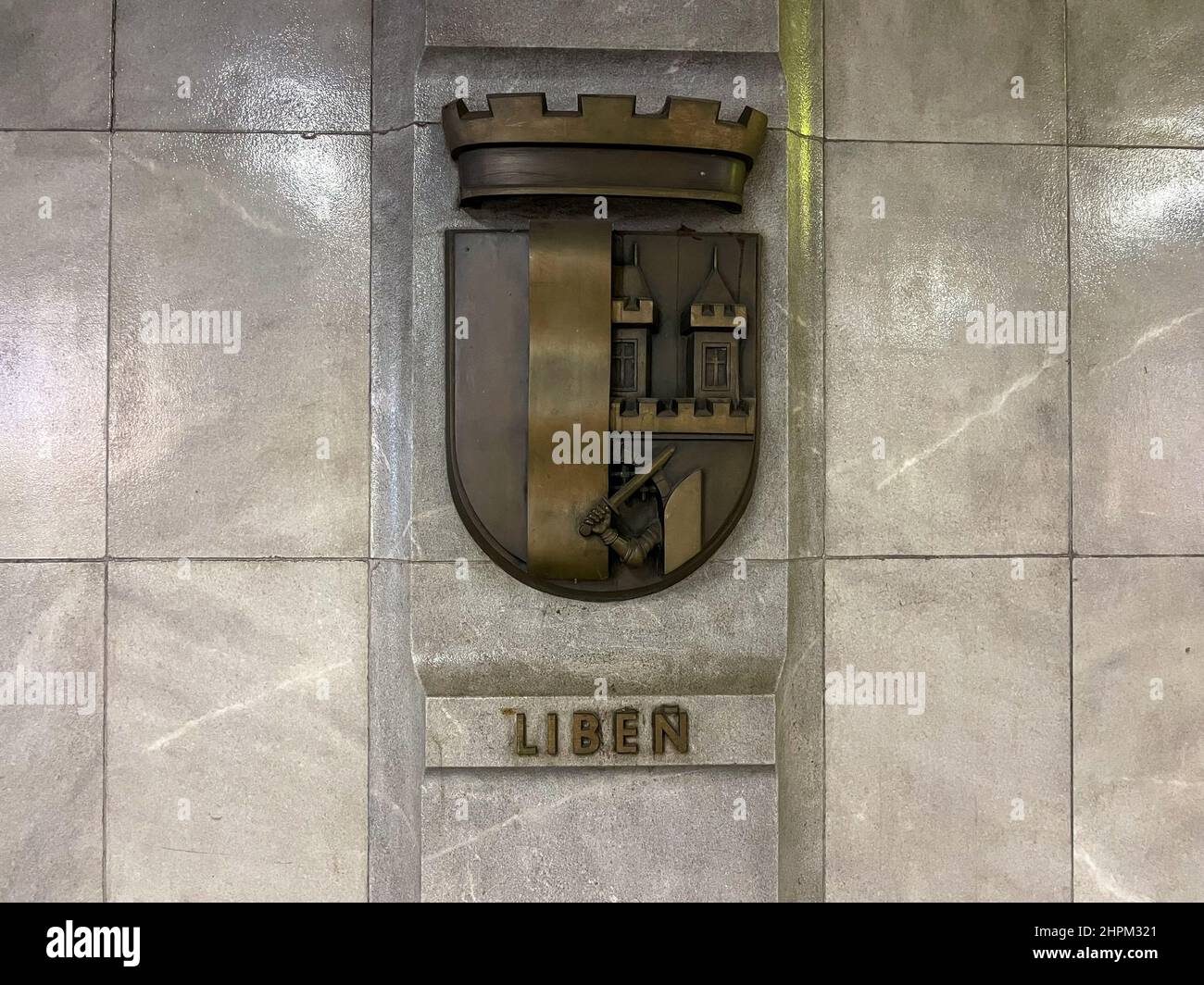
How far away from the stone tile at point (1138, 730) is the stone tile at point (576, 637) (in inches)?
45.0

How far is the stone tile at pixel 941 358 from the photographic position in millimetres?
2988

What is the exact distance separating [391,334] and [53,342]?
3.62 ft

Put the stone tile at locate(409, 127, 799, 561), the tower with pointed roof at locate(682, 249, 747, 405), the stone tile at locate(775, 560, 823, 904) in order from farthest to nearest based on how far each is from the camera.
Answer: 1. the stone tile at locate(775, 560, 823, 904)
2. the stone tile at locate(409, 127, 799, 561)
3. the tower with pointed roof at locate(682, 249, 747, 405)

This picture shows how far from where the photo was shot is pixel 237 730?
291cm

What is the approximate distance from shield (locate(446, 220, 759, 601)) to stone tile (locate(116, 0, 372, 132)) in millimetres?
744

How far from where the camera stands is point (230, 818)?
9.50 ft

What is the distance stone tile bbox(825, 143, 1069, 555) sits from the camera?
2.99 m

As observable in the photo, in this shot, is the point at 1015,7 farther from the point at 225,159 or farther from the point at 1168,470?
the point at 225,159

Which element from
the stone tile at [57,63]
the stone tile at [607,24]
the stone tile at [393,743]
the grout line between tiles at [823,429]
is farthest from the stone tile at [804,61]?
the stone tile at [57,63]

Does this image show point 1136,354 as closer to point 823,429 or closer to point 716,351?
point 823,429

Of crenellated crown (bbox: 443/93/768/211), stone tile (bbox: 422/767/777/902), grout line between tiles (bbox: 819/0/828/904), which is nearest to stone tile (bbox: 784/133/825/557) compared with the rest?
grout line between tiles (bbox: 819/0/828/904)

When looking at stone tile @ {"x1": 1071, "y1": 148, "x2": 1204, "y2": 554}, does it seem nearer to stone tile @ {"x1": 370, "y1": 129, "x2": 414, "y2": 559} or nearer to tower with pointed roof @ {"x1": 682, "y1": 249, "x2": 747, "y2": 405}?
tower with pointed roof @ {"x1": 682, "y1": 249, "x2": 747, "y2": 405}

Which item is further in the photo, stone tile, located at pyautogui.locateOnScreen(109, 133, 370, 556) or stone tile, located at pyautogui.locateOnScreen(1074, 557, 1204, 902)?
stone tile, located at pyautogui.locateOnScreen(1074, 557, 1204, 902)

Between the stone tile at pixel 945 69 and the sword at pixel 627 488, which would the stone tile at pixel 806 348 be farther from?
the sword at pixel 627 488
